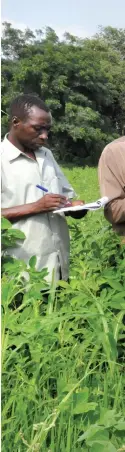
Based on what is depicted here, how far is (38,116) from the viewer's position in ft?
9.41

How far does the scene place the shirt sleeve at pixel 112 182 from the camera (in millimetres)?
2863

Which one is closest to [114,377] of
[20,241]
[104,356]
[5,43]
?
[104,356]

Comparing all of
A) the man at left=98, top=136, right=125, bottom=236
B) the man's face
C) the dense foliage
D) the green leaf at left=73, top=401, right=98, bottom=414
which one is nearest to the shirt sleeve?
the man at left=98, top=136, right=125, bottom=236

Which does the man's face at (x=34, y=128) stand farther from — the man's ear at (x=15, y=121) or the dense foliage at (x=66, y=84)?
the dense foliage at (x=66, y=84)

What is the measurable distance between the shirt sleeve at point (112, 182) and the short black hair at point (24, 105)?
0.29 metres

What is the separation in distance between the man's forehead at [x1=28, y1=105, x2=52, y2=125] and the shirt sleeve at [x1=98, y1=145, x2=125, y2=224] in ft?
0.82

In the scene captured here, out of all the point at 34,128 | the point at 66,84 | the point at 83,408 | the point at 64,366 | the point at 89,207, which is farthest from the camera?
the point at 66,84

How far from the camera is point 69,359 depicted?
87.3 inches

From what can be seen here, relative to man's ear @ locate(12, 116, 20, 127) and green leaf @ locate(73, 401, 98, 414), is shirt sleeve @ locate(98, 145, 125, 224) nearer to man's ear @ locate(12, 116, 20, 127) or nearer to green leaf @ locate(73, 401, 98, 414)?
man's ear @ locate(12, 116, 20, 127)

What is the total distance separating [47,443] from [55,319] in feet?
1.14

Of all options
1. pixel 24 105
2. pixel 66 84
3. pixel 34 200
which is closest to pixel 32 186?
pixel 34 200

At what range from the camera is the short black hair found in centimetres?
289

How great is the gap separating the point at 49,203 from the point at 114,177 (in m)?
0.28

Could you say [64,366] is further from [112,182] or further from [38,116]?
[38,116]
